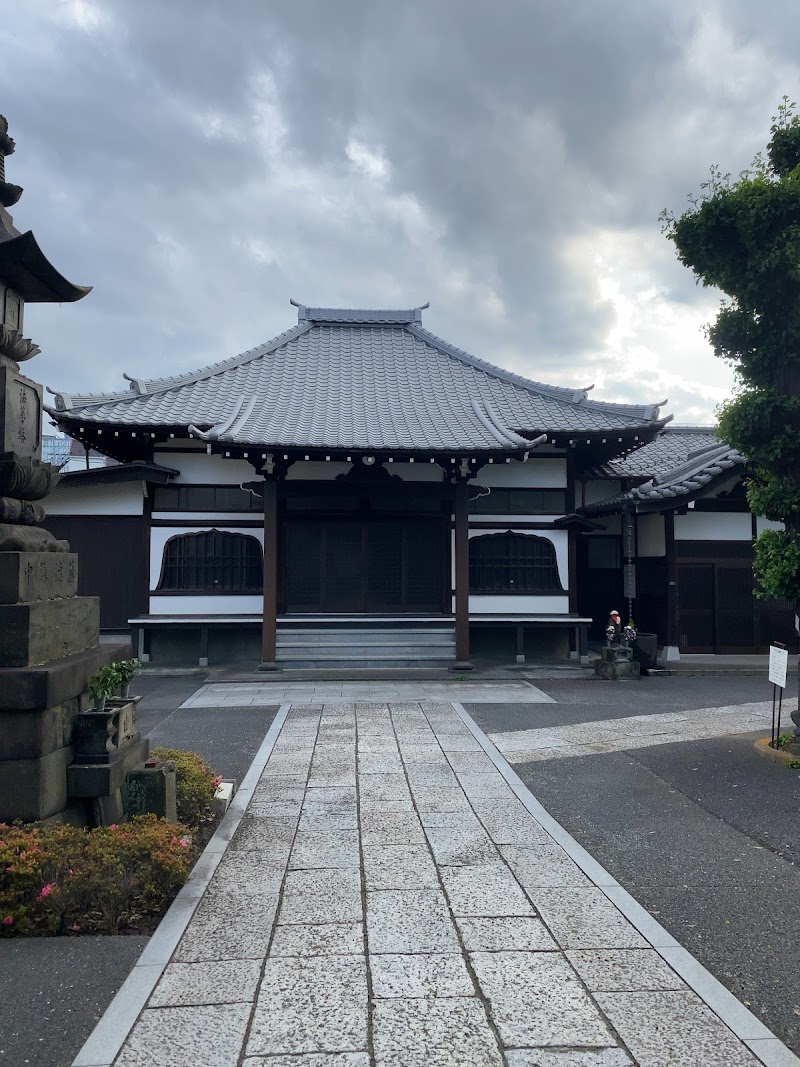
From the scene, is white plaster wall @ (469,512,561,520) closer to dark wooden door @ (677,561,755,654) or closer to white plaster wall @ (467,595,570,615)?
white plaster wall @ (467,595,570,615)

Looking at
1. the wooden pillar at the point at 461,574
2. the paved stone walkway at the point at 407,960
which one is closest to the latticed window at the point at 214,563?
the wooden pillar at the point at 461,574

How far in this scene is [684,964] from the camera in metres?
3.70

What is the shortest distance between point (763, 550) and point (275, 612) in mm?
9111

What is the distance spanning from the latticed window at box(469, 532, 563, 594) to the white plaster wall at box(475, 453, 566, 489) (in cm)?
120

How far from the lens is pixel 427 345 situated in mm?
19828

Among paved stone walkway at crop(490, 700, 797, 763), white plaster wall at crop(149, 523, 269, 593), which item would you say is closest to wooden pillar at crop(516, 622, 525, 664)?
paved stone walkway at crop(490, 700, 797, 763)

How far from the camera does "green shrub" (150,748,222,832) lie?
5.74m

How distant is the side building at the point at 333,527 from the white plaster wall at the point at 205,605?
29 millimetres

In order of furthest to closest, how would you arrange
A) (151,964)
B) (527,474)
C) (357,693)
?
(527,474) < (357,693) < (151,964)

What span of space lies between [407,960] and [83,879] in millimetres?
2006

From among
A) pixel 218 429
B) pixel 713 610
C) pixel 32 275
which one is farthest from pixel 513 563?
pixel 32 275

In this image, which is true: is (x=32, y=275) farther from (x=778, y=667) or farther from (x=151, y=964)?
(x=778, y=667)

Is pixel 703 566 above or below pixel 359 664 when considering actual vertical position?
above

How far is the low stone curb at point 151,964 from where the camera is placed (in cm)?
301
